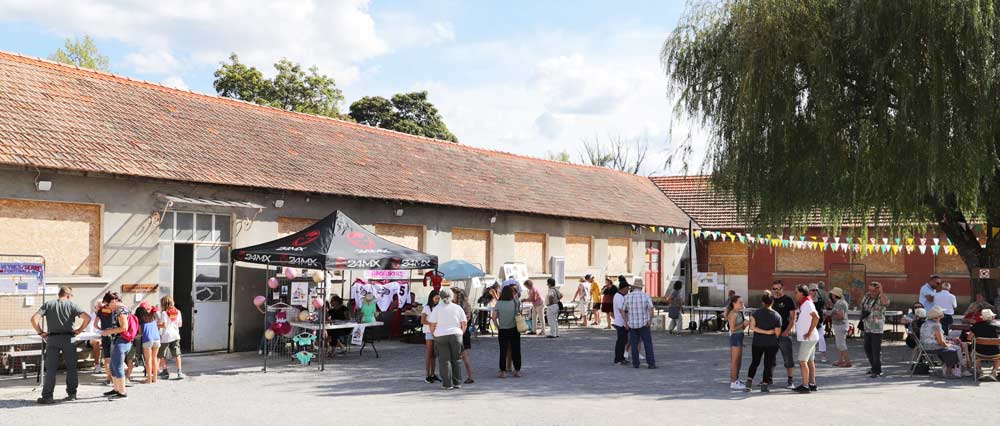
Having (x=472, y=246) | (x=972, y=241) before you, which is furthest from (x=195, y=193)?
(x=972, y=241)

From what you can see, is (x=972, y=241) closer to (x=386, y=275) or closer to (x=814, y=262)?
(x=386, y=275)

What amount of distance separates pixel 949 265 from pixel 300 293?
23.4 m

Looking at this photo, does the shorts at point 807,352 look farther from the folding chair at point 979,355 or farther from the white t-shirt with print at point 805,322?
the folding chair at point 979,355

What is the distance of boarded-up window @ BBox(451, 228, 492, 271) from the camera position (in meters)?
23.6

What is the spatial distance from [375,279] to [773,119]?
31.8 feet

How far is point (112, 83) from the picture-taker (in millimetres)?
19125

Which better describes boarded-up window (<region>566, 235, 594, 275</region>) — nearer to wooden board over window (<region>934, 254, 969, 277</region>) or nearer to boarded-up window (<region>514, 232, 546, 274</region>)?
boarded-up window (<region>514, 232, 546, 274</region>)

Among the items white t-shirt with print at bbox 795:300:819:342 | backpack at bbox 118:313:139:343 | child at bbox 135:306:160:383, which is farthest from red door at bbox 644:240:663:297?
backpack at bbox 118:313:139:343

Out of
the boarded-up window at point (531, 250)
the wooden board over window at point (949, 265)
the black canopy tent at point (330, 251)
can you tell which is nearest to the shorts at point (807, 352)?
the black canopy tent at point (330, 251)

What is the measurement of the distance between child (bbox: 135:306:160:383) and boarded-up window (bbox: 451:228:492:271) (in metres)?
10.8

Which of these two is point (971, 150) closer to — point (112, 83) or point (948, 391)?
point (948, 391)

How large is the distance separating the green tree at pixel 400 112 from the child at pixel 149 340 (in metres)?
37.3

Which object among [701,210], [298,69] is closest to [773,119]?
[701,210]

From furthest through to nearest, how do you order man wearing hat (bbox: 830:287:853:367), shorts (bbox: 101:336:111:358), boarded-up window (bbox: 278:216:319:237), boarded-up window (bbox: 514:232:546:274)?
1. boarded-up window (bbox: 514:232:546:274)
2. boarded-up window (bbox: 278:216:319:237)
3. man wearing hat (bbox: 830:287:853:367)
4. shorts (bbox: 101:336:111:358)
